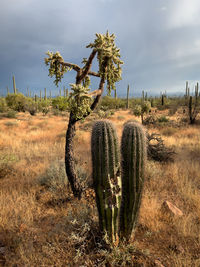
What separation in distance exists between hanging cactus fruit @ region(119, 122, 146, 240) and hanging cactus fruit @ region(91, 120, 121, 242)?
19 cm

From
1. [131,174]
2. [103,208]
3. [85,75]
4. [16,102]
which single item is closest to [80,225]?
[103,208]

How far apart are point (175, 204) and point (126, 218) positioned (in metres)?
1.75

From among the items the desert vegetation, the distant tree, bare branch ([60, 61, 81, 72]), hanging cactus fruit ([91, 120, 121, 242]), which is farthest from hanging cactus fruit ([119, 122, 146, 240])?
bare branch ([60, 61, 81, 72])

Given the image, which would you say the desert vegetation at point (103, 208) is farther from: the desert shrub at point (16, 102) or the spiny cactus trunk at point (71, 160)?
the desert shrub at point (16, 102)

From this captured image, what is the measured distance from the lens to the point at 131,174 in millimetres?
2473

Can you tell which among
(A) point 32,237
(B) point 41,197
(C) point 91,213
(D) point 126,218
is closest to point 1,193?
(B) point 41,197

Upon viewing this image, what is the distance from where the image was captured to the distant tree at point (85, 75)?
10.1ft

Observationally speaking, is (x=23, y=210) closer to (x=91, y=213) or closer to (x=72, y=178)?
(x=72, y=178)

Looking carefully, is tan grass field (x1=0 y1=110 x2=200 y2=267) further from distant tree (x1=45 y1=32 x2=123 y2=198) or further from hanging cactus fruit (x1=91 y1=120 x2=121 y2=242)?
distant tree (x1=45 y1=32 x2=123 y2=198)

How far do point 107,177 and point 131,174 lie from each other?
1.31 feet

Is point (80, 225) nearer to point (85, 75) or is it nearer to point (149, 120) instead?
point (85, 75)

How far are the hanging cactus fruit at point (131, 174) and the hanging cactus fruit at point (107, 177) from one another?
0.62ft

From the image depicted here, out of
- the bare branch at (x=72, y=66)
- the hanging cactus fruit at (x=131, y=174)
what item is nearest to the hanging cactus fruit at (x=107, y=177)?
the hanging cactus fruit at (x=131, y=174)

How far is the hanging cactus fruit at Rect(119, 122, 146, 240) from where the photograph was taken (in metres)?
2.48
